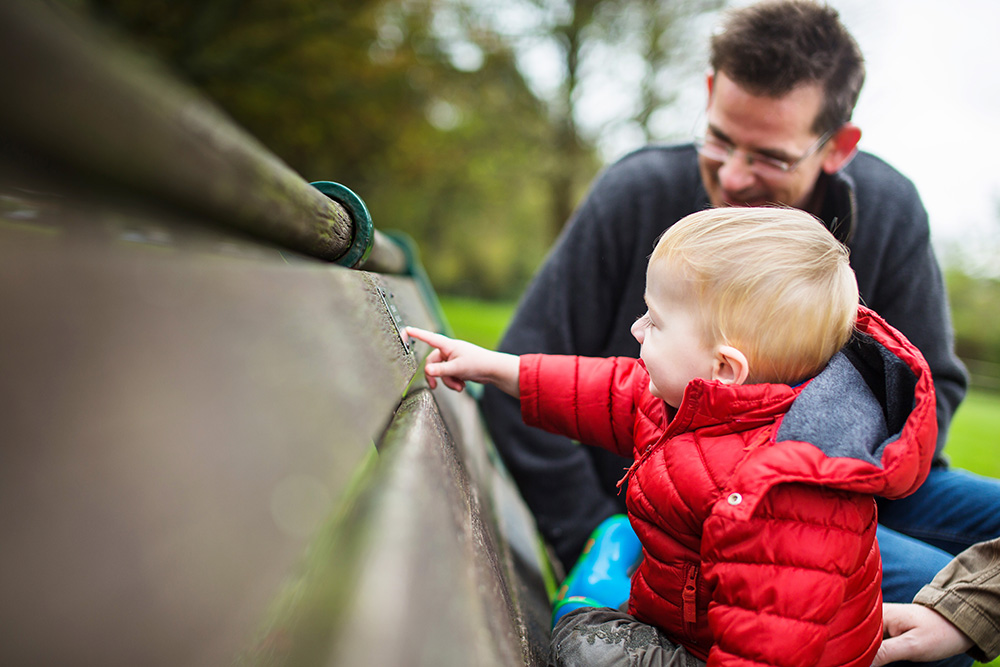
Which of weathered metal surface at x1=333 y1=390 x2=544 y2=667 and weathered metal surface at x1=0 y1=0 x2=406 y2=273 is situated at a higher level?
weathered metal surface at x1=0 y1=0 x2=406 y2=273

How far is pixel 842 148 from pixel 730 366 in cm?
157

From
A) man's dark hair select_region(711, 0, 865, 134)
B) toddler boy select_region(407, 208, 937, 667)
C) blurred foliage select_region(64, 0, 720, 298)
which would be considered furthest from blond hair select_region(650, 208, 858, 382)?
blurred foliage select_region(64, 0, 720, 298)

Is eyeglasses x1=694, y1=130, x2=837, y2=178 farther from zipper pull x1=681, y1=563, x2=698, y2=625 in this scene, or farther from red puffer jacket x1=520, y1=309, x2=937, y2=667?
zipper pull x1=681, y1=563, x2=698, y2=625

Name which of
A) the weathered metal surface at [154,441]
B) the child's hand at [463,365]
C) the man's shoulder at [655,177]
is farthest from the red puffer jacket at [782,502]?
the man's shoulder at [655,177]

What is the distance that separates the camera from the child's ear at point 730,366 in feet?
4.36

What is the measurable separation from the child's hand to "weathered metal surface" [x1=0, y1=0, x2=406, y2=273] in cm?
89

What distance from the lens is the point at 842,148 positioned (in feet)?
8.12

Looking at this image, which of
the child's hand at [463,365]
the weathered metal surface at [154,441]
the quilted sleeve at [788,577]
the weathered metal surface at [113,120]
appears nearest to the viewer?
the weathered metal surface at [113,120]

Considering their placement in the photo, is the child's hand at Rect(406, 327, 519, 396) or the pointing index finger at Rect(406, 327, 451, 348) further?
the child's hand at Rect(406, 327, 519, 396)

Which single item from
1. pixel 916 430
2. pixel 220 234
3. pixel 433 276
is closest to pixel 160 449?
pixel 220 234

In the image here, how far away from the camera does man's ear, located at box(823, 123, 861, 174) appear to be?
2420mm

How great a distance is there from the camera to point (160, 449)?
0.82 meters

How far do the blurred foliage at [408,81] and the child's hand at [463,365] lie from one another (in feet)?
26.7

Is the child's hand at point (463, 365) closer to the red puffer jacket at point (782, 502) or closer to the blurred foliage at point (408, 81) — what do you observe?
the red puffer jacket at point (782, 502)
